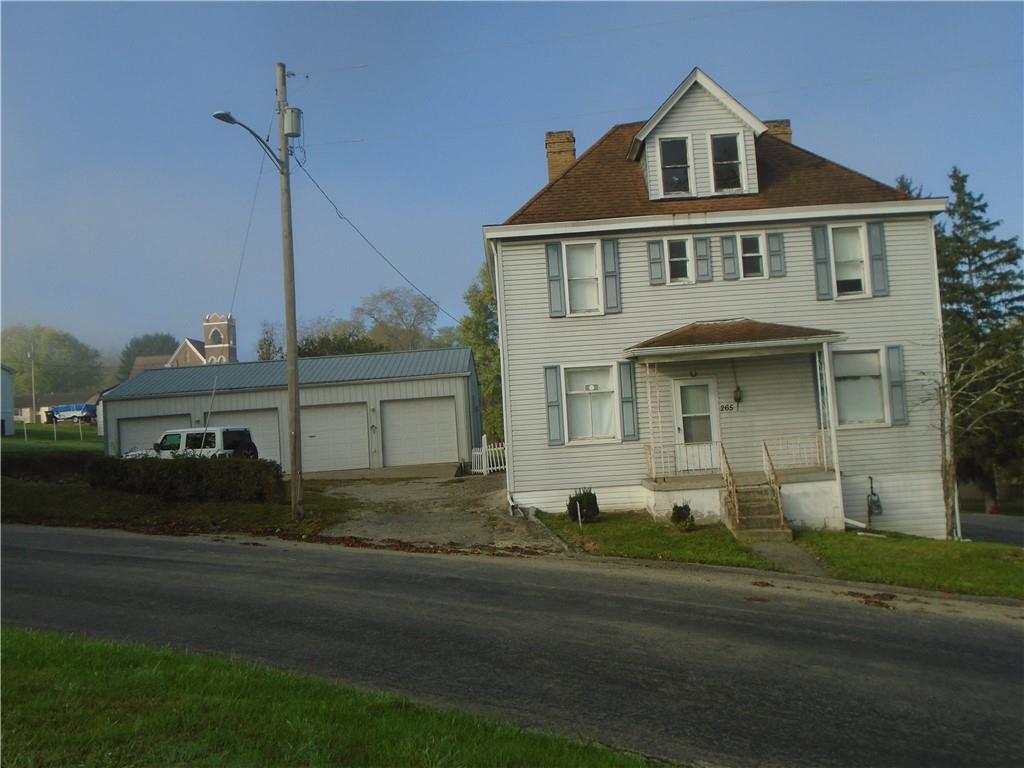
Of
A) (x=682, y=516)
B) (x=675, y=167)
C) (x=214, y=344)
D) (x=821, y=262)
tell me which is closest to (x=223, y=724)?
(x=682, y=516)

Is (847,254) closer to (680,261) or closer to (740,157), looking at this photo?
(740,157)

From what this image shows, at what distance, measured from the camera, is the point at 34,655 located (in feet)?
21.4

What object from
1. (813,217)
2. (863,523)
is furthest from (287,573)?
(813,217)

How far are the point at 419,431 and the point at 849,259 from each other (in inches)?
634

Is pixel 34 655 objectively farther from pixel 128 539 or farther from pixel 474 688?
pixel 128 539

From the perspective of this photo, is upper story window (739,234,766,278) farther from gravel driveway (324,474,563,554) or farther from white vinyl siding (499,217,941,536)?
gravel driveway (324,474,563,554)

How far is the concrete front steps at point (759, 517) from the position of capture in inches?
592

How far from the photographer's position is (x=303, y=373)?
30906mm

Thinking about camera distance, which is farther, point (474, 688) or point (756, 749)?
point (474, 688)

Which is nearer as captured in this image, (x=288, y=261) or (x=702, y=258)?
(x=288, y=261)

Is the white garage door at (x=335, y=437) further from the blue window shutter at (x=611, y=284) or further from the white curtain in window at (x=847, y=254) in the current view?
the white curtain in window at (x=847, y=254)

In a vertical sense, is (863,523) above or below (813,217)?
below

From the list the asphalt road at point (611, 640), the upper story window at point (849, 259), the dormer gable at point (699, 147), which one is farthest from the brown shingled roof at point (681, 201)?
the asphalt road at point (611, 640)

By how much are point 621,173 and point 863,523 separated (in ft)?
31.5
